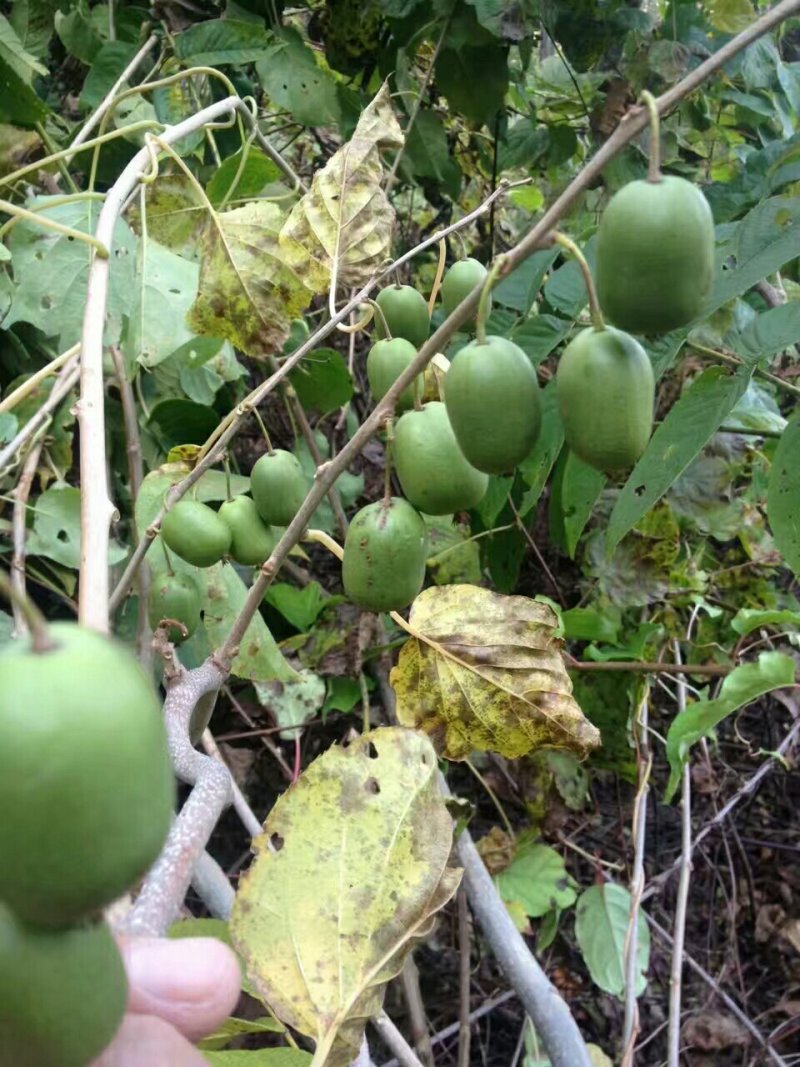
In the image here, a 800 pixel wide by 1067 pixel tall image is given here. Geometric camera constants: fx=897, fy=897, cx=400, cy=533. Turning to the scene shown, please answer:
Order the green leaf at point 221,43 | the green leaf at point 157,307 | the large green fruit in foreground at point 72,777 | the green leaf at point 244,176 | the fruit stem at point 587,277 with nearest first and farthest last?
the large green fruit in foreground at point 72,777, the fruit stem at point 587,277, the green leaf at point 157,307, the green leaf at point 244,176, the green leaf at point 221,43

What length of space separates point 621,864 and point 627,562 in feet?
3.42

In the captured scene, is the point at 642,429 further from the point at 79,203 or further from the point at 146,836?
the point at 79,203

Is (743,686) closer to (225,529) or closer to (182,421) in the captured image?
(225,529)

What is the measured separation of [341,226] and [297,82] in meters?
0.96

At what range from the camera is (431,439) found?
3.15 ft

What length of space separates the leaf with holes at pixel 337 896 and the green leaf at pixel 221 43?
171 centimetres

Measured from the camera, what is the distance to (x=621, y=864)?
275 cm

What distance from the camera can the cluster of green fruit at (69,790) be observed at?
1.44 ft

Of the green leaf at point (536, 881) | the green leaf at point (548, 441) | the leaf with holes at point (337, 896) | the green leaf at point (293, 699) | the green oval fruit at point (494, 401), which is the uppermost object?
the green oval fruit at point (494, 401)

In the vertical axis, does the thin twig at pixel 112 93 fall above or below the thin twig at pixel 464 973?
above


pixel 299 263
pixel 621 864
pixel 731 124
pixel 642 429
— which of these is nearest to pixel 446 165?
pixel 731 124

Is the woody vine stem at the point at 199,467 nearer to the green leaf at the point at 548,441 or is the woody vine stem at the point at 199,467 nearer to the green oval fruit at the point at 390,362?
the green oval fruit at the point at 390,362

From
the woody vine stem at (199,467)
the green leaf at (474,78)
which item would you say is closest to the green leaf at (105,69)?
the green leaf at (474,78)

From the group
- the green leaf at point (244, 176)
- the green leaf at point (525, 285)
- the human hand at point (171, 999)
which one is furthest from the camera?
the green leaf at point (244, 176)
